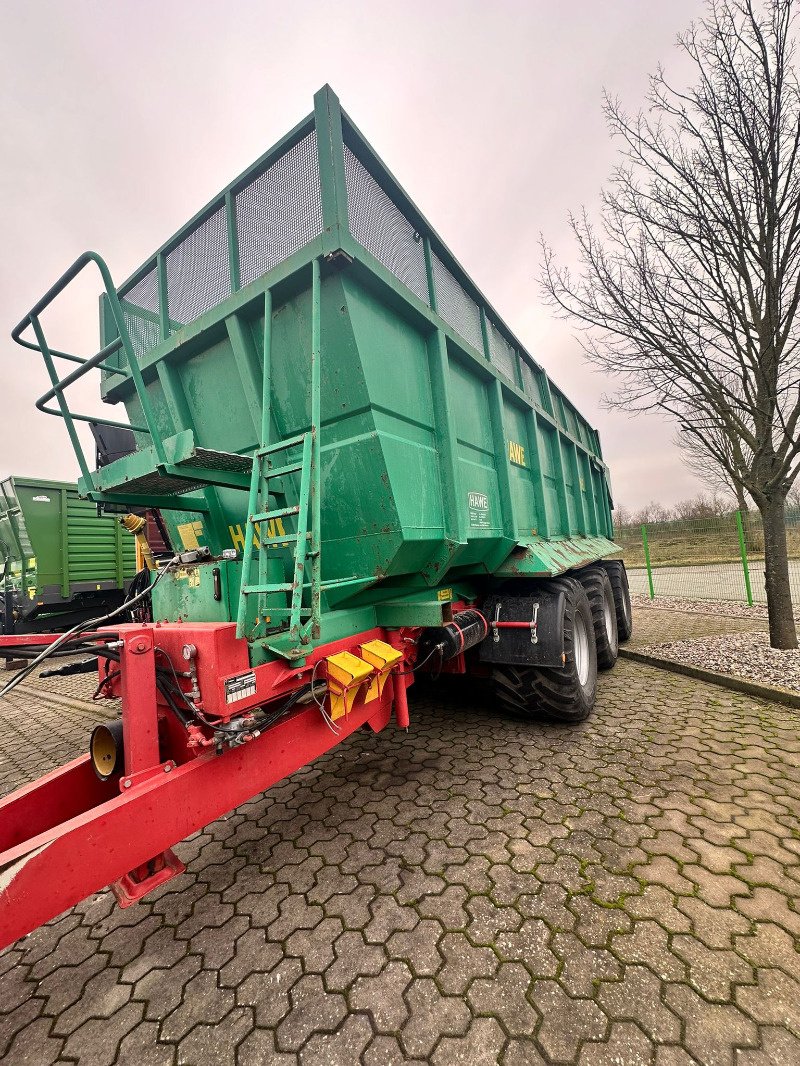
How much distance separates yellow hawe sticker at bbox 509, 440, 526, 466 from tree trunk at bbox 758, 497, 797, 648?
342 centimetres

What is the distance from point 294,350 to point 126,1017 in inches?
115

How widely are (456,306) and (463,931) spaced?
147 inches

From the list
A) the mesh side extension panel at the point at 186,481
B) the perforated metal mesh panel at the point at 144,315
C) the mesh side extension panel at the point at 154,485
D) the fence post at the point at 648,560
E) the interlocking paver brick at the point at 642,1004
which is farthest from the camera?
the fence post at the point at 648,560

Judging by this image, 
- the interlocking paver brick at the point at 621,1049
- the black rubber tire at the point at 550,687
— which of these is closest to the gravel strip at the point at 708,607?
the black rubber tire at the point at 550,687

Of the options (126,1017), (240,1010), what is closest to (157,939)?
(126,1017)

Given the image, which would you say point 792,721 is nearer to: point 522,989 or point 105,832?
point 522,989

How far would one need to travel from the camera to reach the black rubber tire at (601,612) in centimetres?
486

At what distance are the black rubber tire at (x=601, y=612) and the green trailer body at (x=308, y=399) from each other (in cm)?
175

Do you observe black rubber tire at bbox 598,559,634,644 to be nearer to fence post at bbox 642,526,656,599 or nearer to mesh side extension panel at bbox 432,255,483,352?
mesh side extension panel at bbox 432,255,483,352

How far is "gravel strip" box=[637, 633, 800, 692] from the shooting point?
14.3 ft

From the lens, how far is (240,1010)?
1.57 meters

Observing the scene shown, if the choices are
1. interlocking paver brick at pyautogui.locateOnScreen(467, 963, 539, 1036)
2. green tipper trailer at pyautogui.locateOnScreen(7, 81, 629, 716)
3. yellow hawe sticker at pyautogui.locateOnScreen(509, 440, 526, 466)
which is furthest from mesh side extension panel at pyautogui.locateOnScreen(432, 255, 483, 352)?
interlocking paver brick at pyautogui.locateOnScreen(467, 963, 539, 1036)

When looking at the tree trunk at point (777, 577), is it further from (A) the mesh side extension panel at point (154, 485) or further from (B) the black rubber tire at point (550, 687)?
(A) the mesh side extension panel at point (154, 485)

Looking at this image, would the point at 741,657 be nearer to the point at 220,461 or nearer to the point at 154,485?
the point at 220,461
